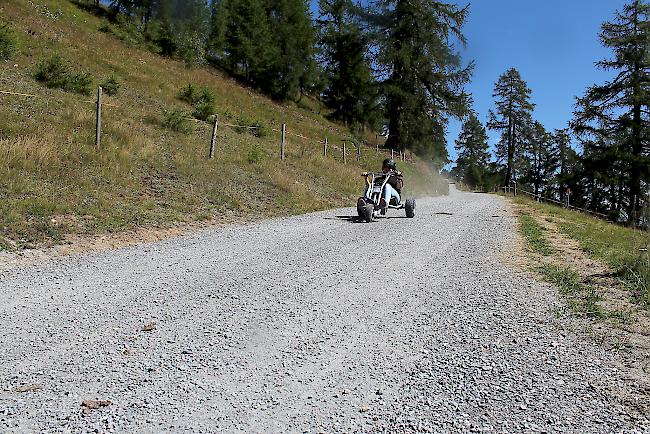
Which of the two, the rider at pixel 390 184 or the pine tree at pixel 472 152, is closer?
the rider at pixel 390 184

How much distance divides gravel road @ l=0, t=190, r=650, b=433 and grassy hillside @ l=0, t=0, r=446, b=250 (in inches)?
104

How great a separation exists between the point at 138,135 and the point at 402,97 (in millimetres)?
22316

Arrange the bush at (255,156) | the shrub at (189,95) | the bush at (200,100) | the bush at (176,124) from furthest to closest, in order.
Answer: the shrub at (189,95)
the bush at (200,100)
the bush at (176,124)
the bush at (255,156)

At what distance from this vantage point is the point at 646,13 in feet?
88.5

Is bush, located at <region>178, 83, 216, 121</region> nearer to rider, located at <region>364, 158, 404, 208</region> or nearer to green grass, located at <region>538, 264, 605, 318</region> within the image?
rider, located at <region>364, 158, 404, 208</region>

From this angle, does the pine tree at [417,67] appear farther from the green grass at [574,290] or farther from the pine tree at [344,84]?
the green grass at [574,290]

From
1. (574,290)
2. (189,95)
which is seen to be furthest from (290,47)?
(574,290)

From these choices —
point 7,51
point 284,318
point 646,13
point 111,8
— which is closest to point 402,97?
point 646,13

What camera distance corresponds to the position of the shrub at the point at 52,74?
17156 mm

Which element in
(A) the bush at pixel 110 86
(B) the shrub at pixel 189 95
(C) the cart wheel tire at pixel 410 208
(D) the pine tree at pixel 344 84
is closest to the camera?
(C) the cart wheel tire at pixel 410 208

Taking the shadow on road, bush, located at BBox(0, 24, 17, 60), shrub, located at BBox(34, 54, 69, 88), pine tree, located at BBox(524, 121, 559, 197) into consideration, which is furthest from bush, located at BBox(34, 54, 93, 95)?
pine tree, located at BBox(524, 121, 559, 197)

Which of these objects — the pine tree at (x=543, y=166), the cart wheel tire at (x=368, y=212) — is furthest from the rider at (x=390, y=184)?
the pine tree at (x=543, y=166)

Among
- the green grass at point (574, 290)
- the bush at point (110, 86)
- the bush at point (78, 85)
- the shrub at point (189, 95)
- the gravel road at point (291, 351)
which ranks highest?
the shrub at point (189, 95)

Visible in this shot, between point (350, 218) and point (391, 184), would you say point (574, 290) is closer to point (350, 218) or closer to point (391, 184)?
point (350, 218)
